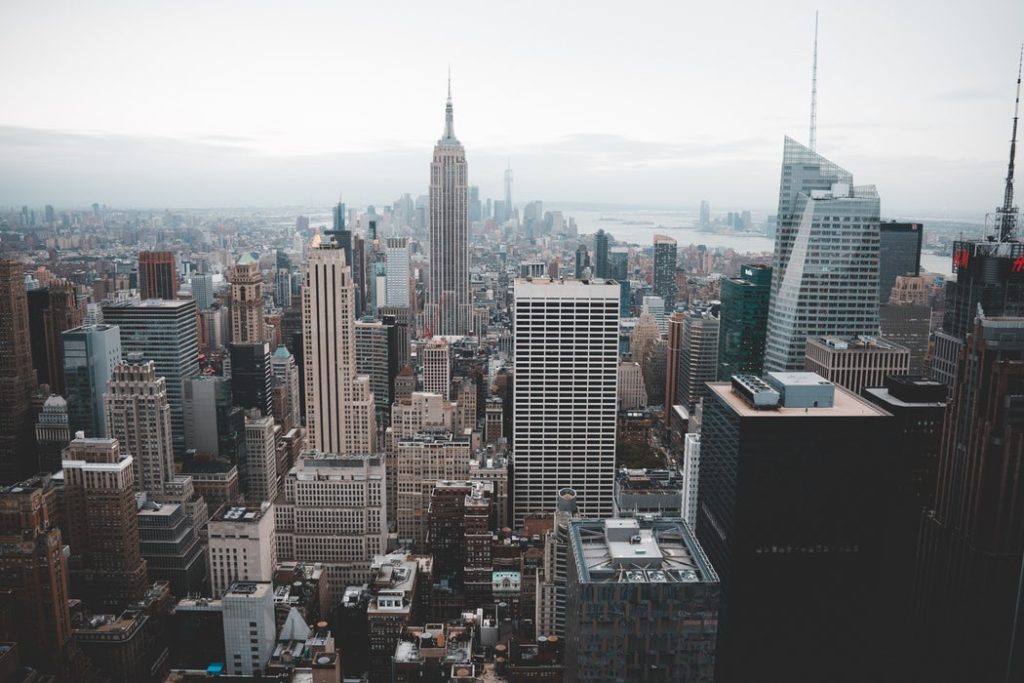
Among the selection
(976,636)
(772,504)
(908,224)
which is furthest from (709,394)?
(908,224)

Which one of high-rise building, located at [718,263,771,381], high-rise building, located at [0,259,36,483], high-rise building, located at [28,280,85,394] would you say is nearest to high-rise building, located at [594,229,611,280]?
high-rise building, located at [718,263,771,381]

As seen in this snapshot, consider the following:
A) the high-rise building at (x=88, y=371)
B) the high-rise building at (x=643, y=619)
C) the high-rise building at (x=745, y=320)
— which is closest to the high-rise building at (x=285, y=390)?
the high-rise building at (x=88, y=371)

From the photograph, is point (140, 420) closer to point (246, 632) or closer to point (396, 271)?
point (246, 632)

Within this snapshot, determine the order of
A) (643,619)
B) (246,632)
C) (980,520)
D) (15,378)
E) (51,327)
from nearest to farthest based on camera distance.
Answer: (643,619)
(980,520)
(246,632)
(15,378)
(51,327)

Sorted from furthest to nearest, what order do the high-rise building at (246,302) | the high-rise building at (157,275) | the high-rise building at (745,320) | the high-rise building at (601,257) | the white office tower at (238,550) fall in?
the high-rise building at (601,257)
the high-rise building at (246,302)
the high-rise building at (157,275)
the high-rise building at (745,320)
the white office tower at (238,550)

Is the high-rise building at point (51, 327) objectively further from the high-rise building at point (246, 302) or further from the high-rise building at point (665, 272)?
the high-rise building at point (665, 272)

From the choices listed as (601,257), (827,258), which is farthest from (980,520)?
(601,257)

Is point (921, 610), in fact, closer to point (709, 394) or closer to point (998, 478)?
point (998, 478)
